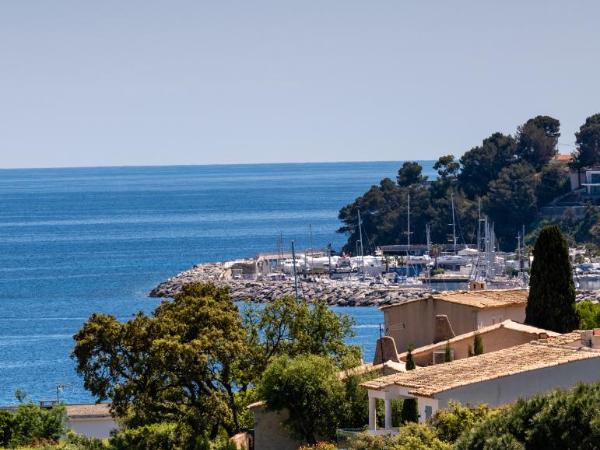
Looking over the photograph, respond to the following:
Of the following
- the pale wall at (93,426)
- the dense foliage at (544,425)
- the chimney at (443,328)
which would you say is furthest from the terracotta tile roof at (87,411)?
the dense foliage at (544,425)

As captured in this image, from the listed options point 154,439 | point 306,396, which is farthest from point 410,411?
point 154,439

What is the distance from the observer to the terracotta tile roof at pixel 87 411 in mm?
44125

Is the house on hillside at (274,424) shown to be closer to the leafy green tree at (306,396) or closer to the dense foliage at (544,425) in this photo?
the leafy green tree at (306,396)

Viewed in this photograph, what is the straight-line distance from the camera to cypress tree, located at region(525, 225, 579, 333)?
118 ft

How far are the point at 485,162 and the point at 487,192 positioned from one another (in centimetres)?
306

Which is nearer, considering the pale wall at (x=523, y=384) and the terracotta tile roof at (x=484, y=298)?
the pale wall at (x=523, y=384)

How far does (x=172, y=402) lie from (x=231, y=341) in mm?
1832

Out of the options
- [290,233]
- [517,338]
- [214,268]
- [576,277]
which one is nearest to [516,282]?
[576,277]

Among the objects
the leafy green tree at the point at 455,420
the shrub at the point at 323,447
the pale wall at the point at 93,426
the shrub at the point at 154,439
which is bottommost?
the pale wall at the point at 93,426

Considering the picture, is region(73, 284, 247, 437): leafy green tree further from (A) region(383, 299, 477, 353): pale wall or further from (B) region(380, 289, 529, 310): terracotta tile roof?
(B) region(380, 289, 529, 310): terracotta tile roof

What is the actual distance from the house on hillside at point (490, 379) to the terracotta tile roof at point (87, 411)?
52.2 feet

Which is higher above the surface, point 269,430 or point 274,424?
point 274,424

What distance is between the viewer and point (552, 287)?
36.0 m

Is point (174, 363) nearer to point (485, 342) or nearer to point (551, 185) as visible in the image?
point (485, 342)
